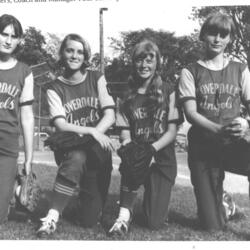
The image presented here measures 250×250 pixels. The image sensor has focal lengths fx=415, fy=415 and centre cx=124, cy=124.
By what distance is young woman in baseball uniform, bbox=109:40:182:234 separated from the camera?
3.06 m

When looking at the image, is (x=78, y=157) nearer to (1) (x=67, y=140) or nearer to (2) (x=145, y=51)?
(1) (x=67, y=140)

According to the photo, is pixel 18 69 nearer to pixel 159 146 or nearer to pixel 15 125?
pixel 15 125

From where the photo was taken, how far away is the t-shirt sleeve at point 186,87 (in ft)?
9.76

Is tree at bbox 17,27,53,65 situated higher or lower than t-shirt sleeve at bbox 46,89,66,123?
higher

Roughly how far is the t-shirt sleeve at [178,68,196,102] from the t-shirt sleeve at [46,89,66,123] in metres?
0.86

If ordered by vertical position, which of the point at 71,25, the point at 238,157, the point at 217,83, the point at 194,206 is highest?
the point at 71,25

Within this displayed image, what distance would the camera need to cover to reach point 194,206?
396cm

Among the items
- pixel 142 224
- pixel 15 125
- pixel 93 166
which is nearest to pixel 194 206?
pixel 142 224

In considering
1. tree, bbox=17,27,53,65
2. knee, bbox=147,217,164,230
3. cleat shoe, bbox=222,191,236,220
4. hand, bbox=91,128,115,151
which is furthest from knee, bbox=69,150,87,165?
tree, bbox=17,27,53,65

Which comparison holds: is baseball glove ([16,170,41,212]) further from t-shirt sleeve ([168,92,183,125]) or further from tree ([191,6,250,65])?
tree ([191,6,250,65])

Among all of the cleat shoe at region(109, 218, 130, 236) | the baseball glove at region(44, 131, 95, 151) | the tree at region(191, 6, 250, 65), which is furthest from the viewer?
the tree at region(191, 6, 250, 65)

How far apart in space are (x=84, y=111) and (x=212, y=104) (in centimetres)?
93

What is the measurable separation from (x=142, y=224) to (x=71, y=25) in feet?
6.01

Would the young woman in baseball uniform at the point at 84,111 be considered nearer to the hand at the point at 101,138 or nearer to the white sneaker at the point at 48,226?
the hand at the point at 101,138
